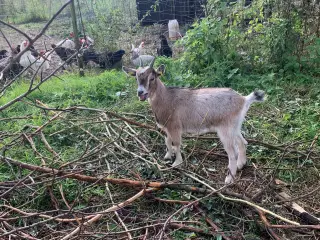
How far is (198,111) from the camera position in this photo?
3.70 m

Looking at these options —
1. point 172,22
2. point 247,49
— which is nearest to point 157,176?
point 247,49

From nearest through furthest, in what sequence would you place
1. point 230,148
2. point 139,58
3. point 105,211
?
point 105,211 < point 230,148 < point 139,58

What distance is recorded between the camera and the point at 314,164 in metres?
3.61

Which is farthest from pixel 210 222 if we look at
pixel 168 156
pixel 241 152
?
pixel 168 156

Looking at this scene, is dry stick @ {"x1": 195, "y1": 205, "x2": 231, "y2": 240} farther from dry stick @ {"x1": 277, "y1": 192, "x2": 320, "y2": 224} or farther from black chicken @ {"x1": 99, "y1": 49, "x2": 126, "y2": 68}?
black chicken @ {"x1": 99, "y1": 49, "x2": 126, "y2": 68}

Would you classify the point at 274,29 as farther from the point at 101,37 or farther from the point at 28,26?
the point at 28,26

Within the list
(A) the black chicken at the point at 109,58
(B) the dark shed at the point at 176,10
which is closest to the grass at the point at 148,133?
(A) the black chicken at the point at 109,58

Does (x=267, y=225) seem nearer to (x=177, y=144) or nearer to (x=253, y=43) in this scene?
(x=177, y=144)

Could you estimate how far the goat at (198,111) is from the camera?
3520mm

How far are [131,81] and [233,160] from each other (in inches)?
133

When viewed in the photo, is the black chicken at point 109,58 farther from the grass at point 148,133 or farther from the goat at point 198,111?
the goat at point 198,111

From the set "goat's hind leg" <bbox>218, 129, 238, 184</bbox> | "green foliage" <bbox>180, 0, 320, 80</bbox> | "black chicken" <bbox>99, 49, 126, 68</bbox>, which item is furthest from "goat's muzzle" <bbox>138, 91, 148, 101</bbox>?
"black chicken" <bbox>99, 49, 126, 68</bbox>

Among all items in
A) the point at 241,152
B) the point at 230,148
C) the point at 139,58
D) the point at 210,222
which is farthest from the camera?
the point at 139,58

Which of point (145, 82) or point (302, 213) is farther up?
point (145, 82)
